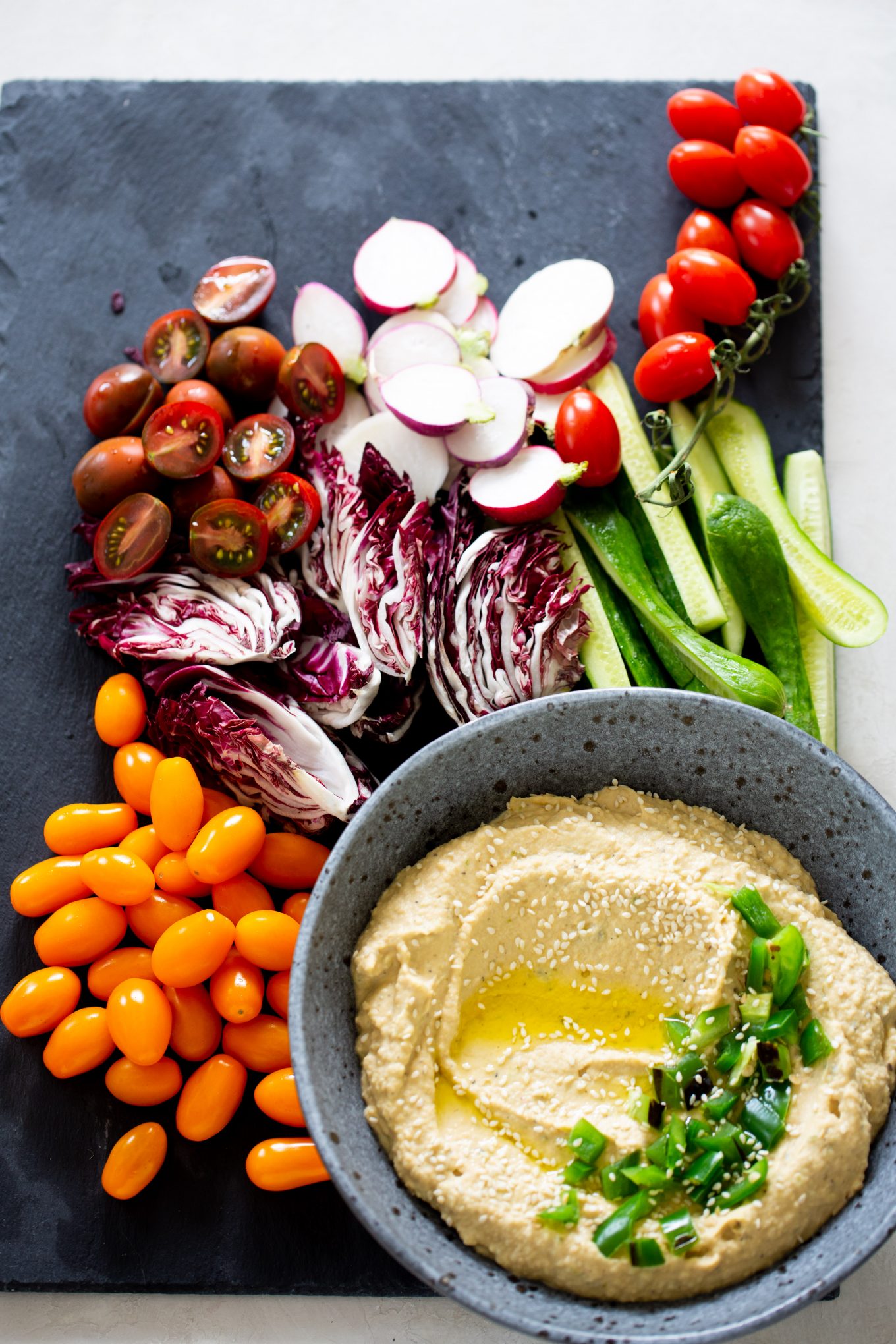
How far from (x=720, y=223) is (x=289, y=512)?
1.79 m

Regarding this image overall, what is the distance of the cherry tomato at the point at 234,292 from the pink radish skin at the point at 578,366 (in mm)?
955

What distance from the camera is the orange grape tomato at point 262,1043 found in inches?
131

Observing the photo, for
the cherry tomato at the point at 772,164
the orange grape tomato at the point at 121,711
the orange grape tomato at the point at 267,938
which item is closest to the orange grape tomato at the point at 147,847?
the orange grape tomato at the point at 121,711

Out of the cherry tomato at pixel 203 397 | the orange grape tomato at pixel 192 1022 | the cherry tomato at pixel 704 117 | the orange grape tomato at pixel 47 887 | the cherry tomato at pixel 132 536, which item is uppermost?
the cherry tomato at pixel 704 117

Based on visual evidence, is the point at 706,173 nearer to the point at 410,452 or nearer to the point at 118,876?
the point at 410,452

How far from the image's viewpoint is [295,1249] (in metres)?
3.33

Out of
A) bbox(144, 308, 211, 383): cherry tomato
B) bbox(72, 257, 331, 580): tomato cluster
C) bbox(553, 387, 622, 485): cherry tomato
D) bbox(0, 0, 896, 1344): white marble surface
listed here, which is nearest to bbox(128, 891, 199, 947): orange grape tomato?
bbox(72, 257, 331, 580): tomato cluster

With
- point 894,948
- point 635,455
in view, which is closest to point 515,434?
point 635,455

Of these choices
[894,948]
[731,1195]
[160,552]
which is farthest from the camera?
[160,552]

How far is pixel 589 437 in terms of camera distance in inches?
138

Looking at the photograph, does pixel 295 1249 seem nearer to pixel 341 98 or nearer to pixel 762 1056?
pixel 762 1056

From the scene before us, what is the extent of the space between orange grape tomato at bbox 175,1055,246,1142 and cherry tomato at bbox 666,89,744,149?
342 cm

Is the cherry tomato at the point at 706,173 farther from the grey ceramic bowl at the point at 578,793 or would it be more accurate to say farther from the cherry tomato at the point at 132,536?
the cherry tomato at the point at 132,536

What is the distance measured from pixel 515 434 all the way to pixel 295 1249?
2.54 metres
